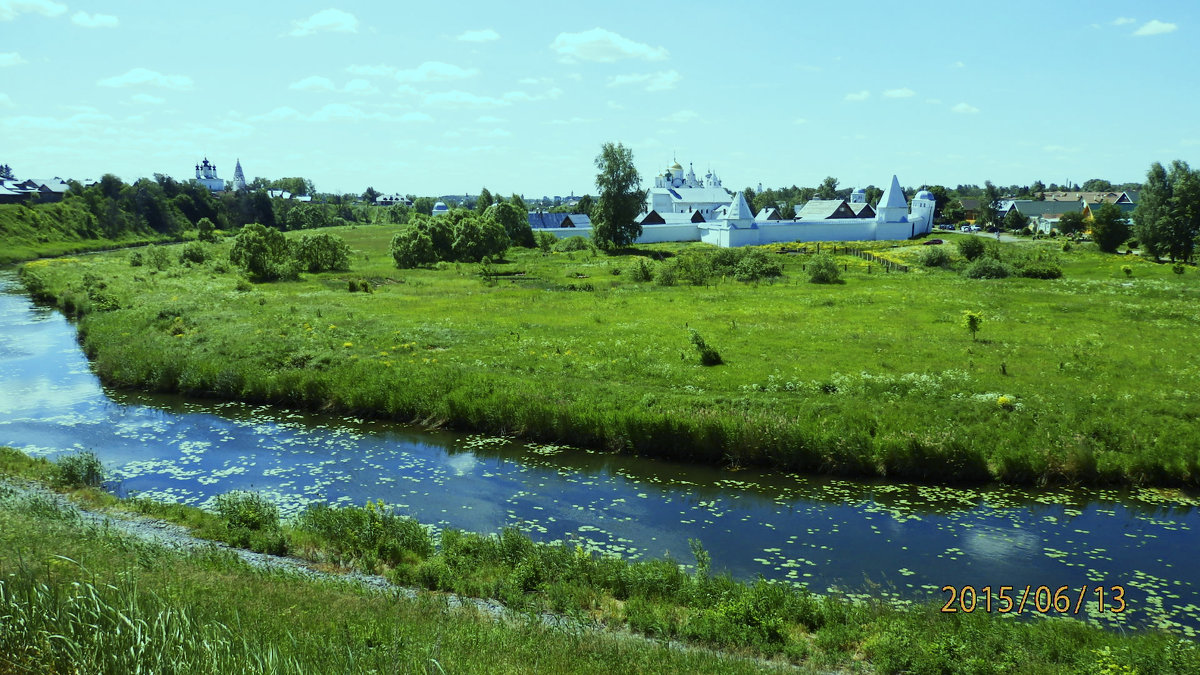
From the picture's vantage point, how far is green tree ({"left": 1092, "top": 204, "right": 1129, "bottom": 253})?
70.6 m

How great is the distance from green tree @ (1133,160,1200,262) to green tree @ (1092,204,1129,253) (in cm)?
234

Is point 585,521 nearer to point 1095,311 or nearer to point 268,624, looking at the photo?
point 268,624

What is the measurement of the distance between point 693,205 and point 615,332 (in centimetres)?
9374

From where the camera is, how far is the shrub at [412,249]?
70812 mm

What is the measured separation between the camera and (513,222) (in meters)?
90.2

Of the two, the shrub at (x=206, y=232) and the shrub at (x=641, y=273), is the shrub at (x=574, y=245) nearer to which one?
the shrub at (x=641, y=273)

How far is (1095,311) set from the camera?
37.8 metres

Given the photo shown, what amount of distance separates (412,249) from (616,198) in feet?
85.0

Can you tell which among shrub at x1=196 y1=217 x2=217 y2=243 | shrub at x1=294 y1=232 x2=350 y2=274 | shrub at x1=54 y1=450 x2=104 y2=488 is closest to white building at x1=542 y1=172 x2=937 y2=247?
shrub at x1=294 y1=232 x2=350 y2=274

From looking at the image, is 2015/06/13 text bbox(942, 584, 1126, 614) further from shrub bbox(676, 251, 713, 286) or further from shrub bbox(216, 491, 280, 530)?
shrub bbox(676, 251, 713, 286)

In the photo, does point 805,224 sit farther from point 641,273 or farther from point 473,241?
point 641,273

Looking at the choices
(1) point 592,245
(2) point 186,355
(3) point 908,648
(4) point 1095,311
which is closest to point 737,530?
(3) point 908,648

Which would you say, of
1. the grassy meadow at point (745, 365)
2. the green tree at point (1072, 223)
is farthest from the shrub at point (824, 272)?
the green tree at point (1072, 223)

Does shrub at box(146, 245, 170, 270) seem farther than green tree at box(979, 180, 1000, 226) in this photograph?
No
